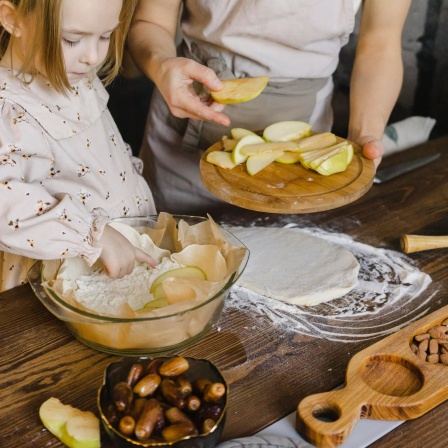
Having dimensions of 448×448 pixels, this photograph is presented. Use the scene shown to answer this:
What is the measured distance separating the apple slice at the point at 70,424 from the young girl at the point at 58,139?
278mm

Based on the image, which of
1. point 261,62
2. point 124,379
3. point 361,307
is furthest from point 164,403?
point 261,62

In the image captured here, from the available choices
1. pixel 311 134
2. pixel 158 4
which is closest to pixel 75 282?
pixel 311 134

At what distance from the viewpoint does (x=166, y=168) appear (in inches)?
76.0

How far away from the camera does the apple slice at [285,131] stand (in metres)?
1.62

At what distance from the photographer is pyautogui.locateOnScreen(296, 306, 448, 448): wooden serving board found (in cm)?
99

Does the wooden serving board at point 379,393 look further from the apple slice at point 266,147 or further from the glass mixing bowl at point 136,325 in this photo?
the apple slice at point 266,147

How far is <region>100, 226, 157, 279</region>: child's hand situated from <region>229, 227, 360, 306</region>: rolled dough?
249mm

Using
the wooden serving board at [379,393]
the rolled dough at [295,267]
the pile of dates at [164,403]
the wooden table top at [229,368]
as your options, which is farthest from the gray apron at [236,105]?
the pile of dates at [164,403]

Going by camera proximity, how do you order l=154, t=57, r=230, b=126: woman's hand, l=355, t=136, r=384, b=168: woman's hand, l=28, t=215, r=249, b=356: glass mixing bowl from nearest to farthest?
l=28, t=215, r=249, b=356: glass mixing bowl
l=154, t=57, r=230, b=126: woman's hand
l=355, t=136, r=384, b=168: woman's hand

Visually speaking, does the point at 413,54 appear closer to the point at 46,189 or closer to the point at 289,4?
the point at 289,4

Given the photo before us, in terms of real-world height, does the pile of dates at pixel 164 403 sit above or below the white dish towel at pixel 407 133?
above

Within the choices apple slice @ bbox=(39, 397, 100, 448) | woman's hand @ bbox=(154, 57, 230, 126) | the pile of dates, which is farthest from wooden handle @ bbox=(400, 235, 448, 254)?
apple slice @ bbox=(39, 397, 100, 448)

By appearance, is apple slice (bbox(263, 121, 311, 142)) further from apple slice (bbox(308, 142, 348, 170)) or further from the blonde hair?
the blonde hair

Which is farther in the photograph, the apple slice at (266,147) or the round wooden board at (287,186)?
the apple slice at (266,147)
